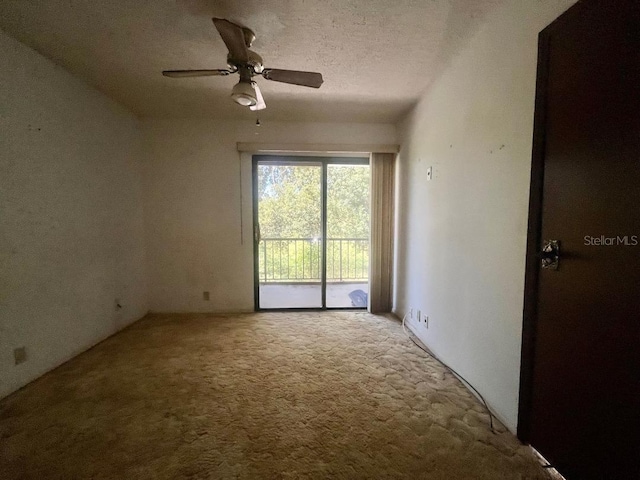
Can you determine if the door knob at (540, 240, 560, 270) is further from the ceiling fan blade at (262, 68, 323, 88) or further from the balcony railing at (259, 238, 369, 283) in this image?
the balcony railing at (259, 238, 369, 283)

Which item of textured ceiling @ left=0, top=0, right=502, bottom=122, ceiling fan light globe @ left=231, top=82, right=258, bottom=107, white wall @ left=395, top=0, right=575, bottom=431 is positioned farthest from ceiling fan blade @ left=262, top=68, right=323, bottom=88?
white wall @ left=395, top=0, right=575, bottom=431

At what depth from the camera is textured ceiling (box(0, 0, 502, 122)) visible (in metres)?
1.57

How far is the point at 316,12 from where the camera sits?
5.23 ft

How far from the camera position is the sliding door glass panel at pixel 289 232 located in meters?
3.67

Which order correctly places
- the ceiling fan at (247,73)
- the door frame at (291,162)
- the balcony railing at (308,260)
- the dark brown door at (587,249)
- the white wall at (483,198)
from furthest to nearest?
the balcony railing at (308,260) → the door frame at (291,162) → the ceiling fan at (247,73) → the white wall at (483,198) → the dark brown door at (587,249)

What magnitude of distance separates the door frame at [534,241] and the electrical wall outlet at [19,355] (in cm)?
328

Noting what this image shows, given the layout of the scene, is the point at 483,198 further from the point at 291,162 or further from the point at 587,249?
the point at 291,162

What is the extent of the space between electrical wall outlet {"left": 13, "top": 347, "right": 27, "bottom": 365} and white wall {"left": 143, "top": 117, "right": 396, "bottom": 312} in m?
1.55

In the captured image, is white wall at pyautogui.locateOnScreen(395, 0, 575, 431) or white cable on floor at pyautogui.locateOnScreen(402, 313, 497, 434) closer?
white wall at pyautogui.locateOnScreen(395, 0, 575, 431)

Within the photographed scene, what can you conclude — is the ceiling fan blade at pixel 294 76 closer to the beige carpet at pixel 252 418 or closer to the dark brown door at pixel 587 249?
the dark brown door at pixel 587 249

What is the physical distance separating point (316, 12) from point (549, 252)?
1868 millimetres

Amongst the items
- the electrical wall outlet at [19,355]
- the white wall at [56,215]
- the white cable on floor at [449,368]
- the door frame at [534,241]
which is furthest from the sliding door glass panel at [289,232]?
the door frame at [534,241]

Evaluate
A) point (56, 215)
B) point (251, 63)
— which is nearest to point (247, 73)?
point (251, 63)

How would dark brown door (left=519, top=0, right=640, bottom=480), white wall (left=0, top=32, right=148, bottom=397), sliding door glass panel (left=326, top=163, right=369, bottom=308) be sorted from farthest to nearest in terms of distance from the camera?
sliding door glass panel (left=326, top=163, right=369, bottom=308)
white wall (left=0, top=32, right=148, bottom=397)
dark brown door (left=519, top=0, right=640, bottom=480)
